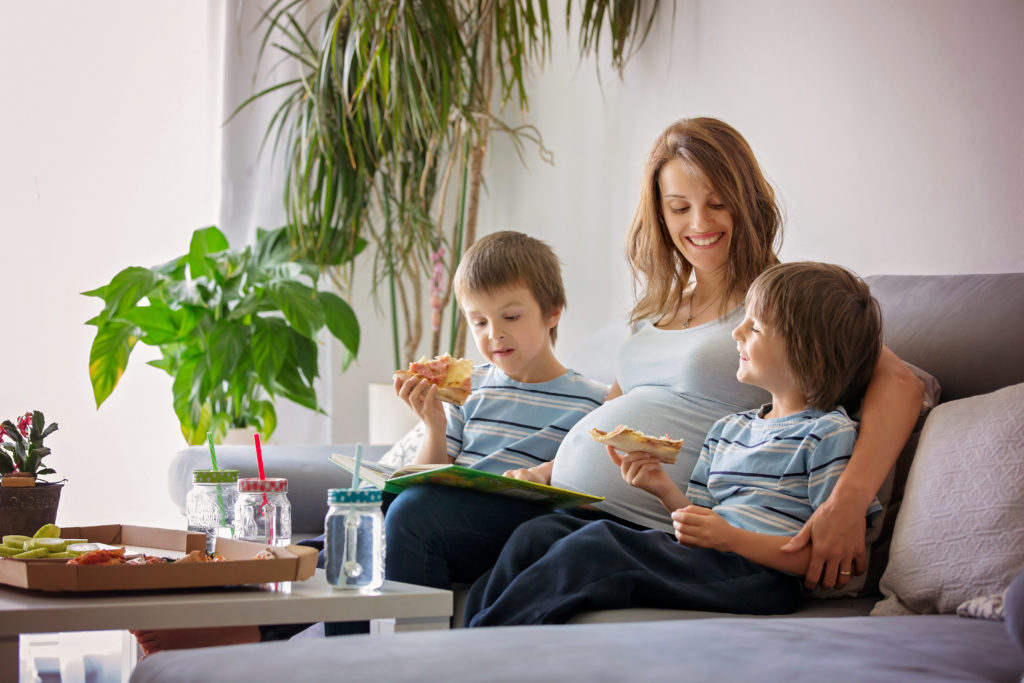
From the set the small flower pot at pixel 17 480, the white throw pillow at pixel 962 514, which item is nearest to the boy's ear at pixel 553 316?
the white throw pillow at pixel 962 514

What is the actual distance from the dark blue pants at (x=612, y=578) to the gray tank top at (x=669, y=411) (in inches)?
9.8

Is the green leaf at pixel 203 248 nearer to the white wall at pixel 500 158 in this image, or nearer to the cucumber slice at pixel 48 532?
the white wall at pixel 500 158

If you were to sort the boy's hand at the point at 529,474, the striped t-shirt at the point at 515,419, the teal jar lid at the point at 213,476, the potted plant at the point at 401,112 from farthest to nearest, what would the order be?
the potted plant at the point at 401,112 → the striped t-shirt at the point at 515,419 → the boy's hand at the point at 529,474 → the teal jar lid at the point at 213,476

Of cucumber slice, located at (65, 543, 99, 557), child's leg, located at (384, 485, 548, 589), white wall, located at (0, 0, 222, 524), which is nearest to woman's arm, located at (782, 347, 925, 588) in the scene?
child's leg, located at (384, 485, 548, 589)

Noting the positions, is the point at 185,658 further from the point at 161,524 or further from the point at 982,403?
the point at 161,524

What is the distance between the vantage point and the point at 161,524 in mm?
3480

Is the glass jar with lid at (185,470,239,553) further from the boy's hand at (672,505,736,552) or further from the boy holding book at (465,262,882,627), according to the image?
the boy's hand at (672,505,736,552)

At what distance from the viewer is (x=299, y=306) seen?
3.26 meters

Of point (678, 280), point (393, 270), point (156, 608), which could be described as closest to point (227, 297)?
point (393, 270)

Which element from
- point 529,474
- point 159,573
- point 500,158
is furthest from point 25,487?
point 500,158

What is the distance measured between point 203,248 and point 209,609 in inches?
99.5

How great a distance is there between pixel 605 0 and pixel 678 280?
3.75 feet

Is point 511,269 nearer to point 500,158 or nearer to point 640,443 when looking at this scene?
point 640,443

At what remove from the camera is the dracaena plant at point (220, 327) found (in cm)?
322
